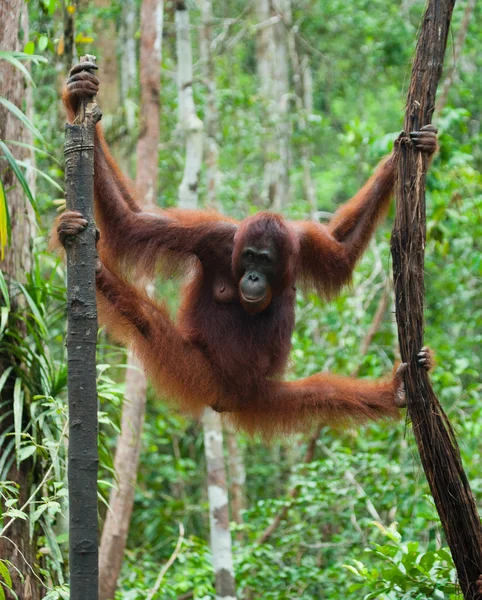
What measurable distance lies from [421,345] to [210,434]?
2.61 meters

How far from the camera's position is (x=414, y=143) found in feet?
9.57

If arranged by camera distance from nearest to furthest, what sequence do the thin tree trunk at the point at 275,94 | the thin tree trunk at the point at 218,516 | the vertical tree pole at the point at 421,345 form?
the vertical tree pole at the point at 421,345 < the thin tree trunk at the point at 218,516 < the thin tree trunk at the point at 275,94

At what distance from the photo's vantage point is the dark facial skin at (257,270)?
3428mm

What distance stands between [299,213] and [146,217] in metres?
4.79

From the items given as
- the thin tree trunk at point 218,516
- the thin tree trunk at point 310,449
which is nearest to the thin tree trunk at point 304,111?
the thin tree trunk at point 310,449

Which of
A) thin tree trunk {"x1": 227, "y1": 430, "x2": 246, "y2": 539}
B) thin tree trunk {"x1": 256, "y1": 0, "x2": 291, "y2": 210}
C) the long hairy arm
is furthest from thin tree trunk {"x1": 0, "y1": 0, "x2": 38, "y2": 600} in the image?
thin tree trunk {"x1": 256, "y1": 0, "x2": 291, "y2": 210}

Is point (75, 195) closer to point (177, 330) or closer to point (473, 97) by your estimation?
point (177, 330)

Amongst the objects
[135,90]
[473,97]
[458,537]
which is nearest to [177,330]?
[458,537]

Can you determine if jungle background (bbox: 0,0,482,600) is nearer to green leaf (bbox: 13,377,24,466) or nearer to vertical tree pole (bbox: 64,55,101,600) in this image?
green leaf (bbox: 13,377,24,466)

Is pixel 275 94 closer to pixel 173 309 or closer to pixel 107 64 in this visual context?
pixel 107 64

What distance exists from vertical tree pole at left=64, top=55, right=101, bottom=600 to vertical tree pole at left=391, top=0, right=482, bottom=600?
1.15 meters

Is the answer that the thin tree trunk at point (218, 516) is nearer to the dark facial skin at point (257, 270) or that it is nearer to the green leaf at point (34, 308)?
the dark facial skin at point (257, 270)

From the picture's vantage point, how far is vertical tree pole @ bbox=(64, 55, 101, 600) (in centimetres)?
217

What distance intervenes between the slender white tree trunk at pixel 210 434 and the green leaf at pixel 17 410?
1.42 metres
